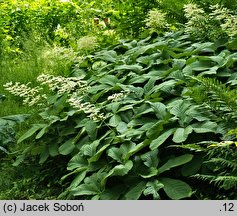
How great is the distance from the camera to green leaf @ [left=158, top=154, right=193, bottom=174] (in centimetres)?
280

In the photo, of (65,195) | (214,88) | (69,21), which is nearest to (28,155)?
(65,195)

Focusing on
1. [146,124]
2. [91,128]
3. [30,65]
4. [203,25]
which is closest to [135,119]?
[146,124]

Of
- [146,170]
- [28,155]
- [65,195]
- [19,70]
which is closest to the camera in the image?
[146,170]

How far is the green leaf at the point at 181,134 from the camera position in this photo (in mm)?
2811

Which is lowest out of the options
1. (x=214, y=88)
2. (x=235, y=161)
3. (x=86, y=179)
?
(x=86, y=179)

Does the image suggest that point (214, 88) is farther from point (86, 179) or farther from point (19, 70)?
point (19, 70)

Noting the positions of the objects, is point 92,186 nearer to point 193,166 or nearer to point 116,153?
point 116,153

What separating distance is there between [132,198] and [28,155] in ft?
4.79

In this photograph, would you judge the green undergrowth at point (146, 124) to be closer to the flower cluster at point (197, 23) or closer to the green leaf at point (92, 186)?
the green leaf at point (92, 186)

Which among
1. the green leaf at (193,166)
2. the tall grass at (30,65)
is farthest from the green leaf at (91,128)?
the tall grass at (30,65)

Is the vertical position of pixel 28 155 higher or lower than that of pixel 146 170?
lower

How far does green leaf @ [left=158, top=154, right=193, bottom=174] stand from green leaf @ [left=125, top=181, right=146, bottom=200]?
0.14 meters

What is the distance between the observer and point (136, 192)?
2.79m

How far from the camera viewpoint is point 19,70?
5738 mm
